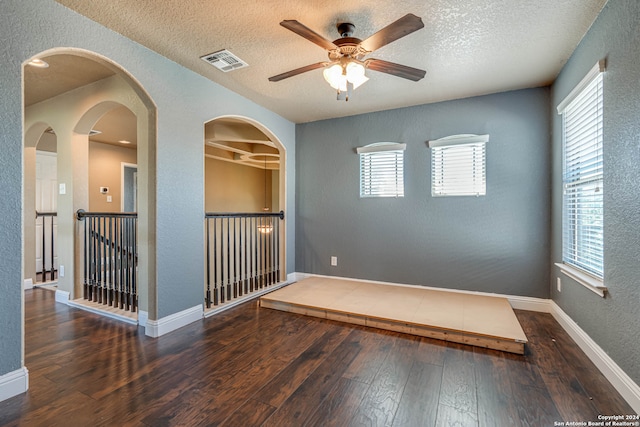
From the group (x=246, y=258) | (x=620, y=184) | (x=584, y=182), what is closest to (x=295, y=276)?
(x=246, y=258)

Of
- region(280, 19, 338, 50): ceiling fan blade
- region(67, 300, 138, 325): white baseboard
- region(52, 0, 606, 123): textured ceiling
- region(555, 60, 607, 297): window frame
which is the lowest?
region(67, 300, 138, 325): white baseboard

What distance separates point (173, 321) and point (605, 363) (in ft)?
11.4

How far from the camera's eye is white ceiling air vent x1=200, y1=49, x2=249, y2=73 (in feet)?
8.79

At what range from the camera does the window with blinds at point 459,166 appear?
143 inches

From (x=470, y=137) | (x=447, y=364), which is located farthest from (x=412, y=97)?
(x=447, y=364)

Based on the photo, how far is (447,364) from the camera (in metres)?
2.20

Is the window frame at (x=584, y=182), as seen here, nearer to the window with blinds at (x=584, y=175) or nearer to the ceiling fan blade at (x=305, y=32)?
the window with blinds at (x=584, y=175)

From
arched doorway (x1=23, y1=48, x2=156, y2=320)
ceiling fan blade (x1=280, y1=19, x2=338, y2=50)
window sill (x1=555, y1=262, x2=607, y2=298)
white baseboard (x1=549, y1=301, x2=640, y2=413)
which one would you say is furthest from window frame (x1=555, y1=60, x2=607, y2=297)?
arched doorway (x1=23, y1=48, x2=156, y2=320)

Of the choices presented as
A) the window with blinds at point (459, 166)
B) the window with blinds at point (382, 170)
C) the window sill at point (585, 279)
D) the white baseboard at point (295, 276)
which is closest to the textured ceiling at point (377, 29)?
the window with blinds at point (459, 166)

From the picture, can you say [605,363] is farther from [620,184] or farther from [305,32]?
[305,32]

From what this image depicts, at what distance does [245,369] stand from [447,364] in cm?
150

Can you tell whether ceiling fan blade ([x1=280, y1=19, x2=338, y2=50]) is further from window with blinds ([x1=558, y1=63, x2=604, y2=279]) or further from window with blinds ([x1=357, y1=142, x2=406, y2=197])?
window with blinds ([x1=357, y1=142, x2=406, y2=197])

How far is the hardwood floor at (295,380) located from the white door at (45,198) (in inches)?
122

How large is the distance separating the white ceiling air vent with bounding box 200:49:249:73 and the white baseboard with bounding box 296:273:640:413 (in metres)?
3.53
